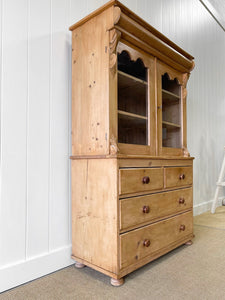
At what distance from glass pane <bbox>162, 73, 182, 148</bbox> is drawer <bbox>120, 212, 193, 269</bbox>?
572 millimetres

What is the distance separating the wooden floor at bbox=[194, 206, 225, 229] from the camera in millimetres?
2508

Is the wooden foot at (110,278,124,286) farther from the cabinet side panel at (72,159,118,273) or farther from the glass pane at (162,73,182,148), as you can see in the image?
the glass pane at (162,73,182,148)

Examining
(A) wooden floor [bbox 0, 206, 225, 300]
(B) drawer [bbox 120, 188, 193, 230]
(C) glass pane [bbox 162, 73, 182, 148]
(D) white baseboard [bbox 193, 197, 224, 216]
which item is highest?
(C) glass pane [bbox 162, 73, 182, 148]

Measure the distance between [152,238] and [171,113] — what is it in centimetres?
95

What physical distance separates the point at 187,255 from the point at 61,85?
4.84ft

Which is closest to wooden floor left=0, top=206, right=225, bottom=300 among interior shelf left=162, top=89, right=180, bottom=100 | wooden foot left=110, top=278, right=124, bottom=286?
wooden foot left=110, top=278, right=124, bottom=286

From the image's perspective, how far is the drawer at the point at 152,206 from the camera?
1.36 m

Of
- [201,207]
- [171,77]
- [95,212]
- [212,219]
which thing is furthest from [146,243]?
[201,207]

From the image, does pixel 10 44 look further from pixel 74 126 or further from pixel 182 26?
pixel 182 26

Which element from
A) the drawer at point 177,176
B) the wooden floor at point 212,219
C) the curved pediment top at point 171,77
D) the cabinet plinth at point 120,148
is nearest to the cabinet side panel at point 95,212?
the cabinet plinth at point 120,148

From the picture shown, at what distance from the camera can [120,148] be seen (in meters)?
1.41

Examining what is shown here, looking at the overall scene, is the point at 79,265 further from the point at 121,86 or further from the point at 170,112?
the point at 170,112

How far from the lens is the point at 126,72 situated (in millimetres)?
1499

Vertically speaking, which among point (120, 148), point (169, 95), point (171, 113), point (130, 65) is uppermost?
point (130, 65)
